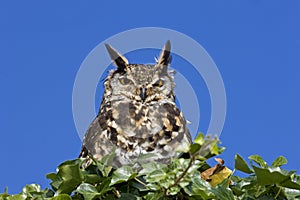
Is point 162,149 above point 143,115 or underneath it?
underneath

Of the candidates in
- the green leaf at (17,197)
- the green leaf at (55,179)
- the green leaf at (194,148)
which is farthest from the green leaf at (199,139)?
the green leaf at (17,197)

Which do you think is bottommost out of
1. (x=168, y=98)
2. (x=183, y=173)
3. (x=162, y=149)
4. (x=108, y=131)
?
(x=183, y=173)

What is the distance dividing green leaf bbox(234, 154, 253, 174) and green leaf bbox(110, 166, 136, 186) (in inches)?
17.0

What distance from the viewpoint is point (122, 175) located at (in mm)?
2117

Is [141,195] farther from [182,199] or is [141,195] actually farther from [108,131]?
[108,131]

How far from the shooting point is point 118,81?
17.8 feet

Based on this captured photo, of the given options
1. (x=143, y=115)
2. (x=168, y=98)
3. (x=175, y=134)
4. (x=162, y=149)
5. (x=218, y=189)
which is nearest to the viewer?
(x=218, y=189)

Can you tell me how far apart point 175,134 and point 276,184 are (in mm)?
2099

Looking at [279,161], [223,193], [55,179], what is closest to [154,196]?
[223,193]

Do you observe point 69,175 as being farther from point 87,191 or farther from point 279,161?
point 279,161

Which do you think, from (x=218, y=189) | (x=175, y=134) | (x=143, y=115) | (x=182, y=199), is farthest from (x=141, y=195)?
(x=143, y=115)

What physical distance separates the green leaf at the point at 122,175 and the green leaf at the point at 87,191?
0.07 m

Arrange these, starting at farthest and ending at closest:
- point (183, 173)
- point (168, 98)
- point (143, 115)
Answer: point (168, 98), point (143, 115), point (183, 173)

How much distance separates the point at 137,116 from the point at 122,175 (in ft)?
7.86
